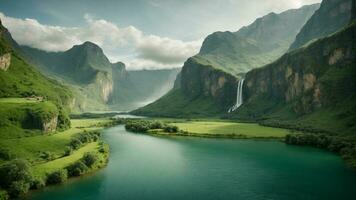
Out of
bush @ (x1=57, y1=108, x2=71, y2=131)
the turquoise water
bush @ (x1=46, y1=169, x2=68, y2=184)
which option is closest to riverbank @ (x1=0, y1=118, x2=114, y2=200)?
bush @ (x1=46, y1=169, x2=68, y2=184)

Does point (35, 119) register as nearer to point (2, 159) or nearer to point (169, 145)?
point (2, 159)

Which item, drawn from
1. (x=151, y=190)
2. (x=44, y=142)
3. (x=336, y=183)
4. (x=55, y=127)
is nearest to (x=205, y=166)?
(x=151, y=190)

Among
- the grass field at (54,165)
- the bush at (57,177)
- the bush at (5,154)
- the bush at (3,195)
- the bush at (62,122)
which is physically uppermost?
the bush at (62,122)

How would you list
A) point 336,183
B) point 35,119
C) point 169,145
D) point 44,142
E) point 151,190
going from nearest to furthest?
point 151,190 → point 336,183 → point 44,142 → point 35,119 → point 169,145

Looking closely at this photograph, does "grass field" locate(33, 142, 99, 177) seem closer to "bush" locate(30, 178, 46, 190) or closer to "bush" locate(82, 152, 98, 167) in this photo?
"bush" locate(82, 152, 98, 167)

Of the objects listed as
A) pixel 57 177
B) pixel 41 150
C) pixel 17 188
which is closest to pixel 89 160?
pixel 57 177

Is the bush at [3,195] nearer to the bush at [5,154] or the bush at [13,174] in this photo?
the bush at [13,174]

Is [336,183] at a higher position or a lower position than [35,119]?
lower

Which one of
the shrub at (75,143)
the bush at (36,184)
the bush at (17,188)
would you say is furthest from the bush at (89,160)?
the shrub at (75,143)
